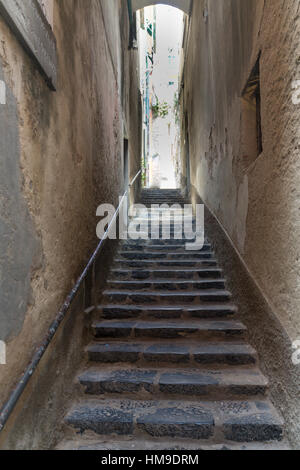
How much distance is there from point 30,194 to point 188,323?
70.2 inches

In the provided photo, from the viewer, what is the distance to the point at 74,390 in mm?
1928

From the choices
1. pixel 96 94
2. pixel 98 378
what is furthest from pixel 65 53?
pixel 98 378

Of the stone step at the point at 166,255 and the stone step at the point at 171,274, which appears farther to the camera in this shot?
the stone step at the point at 166,255

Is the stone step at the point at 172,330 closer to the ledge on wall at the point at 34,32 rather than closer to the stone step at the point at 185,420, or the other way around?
the stone step at the point at 185,420

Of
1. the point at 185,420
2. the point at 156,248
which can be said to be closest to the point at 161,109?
the point at 156,248

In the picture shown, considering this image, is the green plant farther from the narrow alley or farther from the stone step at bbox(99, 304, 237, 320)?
the stone step at bbox(99, 304, 237, 320)

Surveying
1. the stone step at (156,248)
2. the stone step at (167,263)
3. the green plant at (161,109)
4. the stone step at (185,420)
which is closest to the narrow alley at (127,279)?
the stone step at (185,420)

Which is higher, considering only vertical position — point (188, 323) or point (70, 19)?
point (70, 19)

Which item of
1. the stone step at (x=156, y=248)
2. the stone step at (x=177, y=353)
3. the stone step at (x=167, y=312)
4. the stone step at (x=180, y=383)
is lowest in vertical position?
the stone step at (x=180, y=383)

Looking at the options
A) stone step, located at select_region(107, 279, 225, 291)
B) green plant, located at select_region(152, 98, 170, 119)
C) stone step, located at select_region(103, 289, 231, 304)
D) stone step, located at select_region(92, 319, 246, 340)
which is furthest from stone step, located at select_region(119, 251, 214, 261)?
green plant, located at select_region(152, 98, 170, 119)

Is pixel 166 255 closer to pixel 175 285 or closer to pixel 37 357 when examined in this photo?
pixel 175 285

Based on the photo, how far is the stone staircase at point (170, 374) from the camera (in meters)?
1.65

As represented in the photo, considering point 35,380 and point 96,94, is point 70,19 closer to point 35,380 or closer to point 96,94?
point 96,94

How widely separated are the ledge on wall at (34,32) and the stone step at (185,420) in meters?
2.07
